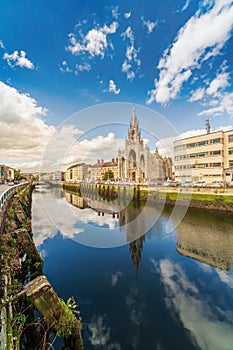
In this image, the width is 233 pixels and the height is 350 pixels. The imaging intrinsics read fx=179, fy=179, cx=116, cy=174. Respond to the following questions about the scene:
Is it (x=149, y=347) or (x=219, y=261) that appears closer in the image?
(x=149, y=347)

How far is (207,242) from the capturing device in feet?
39.0

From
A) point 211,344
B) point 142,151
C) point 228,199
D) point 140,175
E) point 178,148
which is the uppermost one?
point 142,151

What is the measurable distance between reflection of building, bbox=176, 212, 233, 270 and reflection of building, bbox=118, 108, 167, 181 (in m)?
50.1

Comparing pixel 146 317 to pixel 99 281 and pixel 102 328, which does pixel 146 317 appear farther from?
pixel 99 281

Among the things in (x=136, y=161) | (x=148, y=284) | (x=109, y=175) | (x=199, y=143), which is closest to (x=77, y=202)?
(x=199, y=143)

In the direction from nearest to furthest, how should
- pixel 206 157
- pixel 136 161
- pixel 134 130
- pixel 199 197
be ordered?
pixel 199 197 < pixel 206 157 < pixel 136 161 < pixel 134 130

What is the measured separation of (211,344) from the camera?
504 cm

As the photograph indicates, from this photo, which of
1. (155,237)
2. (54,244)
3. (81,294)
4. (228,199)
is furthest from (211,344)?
(228,199)

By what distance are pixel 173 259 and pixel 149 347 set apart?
562cm

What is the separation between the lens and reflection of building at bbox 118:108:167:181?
6850cm

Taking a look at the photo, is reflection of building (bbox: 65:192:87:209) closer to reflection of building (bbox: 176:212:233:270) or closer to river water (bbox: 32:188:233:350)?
river water (bbox: 32:188:233:350)

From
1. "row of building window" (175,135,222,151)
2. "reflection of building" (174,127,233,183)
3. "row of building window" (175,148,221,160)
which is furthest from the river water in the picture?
"row of building window" (175,135,222,151)

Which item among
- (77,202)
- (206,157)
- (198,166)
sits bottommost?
(77,202)

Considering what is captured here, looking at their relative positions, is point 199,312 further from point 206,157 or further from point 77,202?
point 206,157
